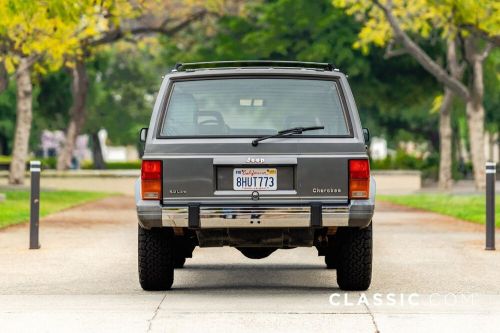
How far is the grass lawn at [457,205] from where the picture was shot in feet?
76.6

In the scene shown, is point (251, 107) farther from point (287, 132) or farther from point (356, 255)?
point (356, 255)

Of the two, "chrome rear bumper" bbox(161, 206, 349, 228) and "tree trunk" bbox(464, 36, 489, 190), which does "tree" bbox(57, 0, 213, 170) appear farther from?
"chrome rear bumper" bbox(161, 206, 349, 228)

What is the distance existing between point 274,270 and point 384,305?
10.8 feet

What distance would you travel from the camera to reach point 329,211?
10.0m

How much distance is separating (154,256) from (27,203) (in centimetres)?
1644

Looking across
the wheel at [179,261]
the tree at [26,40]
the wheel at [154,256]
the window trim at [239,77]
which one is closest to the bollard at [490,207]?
the wheel at [179,261]

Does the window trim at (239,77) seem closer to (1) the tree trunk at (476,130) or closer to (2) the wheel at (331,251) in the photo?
(2) the wheel at (331,251)

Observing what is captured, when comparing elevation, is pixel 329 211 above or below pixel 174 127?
below

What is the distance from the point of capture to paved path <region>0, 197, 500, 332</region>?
865cm

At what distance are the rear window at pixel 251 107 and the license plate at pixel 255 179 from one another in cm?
33

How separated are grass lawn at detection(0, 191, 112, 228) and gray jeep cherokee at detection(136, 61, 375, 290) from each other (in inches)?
381

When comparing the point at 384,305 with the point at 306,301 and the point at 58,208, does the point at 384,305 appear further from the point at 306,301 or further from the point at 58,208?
the point at 58,208

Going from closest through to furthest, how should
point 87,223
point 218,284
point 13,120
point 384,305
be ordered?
1. point 384,305
2. point 218,284
3. point 87,223
4. point 13,120

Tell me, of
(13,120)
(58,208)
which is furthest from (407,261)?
(13,120)
